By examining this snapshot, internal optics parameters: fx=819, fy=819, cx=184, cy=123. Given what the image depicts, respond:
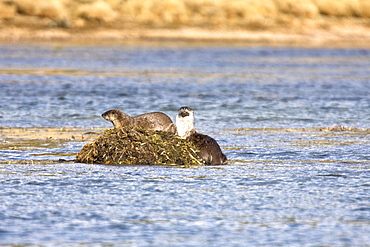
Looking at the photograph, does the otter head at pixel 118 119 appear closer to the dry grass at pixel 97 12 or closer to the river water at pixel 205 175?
the river water at pixel 205 175

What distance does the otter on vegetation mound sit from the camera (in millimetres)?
11961

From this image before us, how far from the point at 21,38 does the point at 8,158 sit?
3825 centimetres

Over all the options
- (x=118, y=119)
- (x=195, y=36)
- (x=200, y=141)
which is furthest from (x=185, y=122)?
(x=195, y=36)

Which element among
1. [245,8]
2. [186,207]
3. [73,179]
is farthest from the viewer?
[245,8]

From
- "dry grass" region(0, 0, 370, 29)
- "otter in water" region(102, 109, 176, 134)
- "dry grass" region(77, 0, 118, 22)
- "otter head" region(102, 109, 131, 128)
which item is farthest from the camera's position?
"dry grass" region(0, 0, 370, 29)

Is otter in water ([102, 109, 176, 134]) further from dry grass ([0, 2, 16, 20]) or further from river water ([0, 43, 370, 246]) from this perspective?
dry grass ([0, 2, 16, 20])

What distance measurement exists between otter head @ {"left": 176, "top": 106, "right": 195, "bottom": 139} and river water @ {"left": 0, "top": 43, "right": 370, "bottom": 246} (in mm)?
788

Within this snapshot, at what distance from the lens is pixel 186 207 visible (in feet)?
30.7

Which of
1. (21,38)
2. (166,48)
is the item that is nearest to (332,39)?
(166,48)

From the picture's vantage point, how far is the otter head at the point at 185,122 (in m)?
12.2

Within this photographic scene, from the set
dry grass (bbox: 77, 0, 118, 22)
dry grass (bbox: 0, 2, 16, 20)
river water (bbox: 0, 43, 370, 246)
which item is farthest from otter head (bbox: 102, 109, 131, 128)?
dry grass (bbox: 77, 0, 118, 22)

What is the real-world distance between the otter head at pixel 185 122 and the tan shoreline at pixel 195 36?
1503 inches

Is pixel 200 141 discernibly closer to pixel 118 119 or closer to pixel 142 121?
pixel 142 121

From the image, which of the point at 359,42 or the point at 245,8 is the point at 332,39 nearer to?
the point at 359,42
